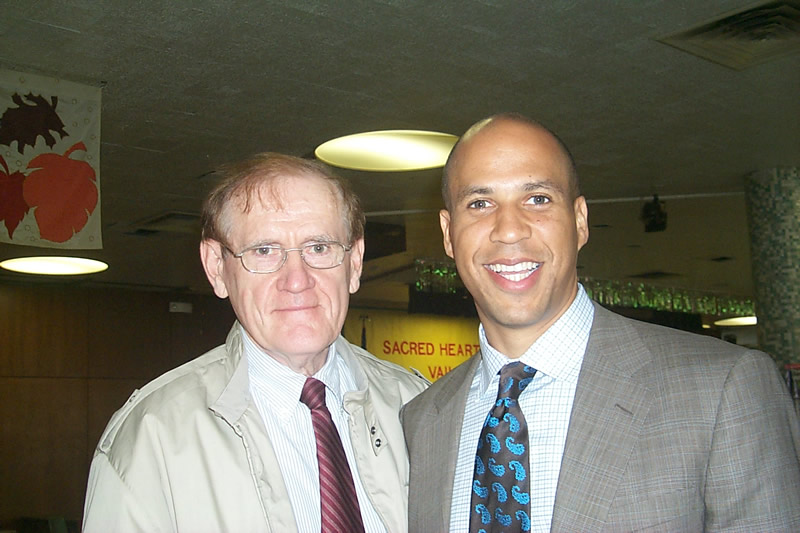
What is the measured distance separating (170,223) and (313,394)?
7.17 meters

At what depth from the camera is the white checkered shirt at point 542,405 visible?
1945 mm

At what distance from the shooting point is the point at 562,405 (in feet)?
6.64

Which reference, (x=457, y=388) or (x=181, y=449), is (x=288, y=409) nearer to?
(x=181, y=449)

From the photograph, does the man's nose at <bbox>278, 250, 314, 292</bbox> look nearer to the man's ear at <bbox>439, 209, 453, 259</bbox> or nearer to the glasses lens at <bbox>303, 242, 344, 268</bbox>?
the glasses lens at <bbox>303, 242, 344, 268</bbox>

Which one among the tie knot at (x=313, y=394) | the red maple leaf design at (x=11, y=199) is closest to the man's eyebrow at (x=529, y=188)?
the tie knot at (x=313, y=394)

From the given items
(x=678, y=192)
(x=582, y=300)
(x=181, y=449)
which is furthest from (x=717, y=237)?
(x=181, y=449)

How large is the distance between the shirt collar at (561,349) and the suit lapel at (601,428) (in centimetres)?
4

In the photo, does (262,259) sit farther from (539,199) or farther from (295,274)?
(539,199)

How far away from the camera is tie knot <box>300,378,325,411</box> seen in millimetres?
2164

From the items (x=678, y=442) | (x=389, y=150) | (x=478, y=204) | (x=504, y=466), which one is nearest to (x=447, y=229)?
(x=478, y=204)

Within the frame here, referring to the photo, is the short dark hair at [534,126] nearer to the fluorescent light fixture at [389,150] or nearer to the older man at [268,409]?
the older man at [268,409]

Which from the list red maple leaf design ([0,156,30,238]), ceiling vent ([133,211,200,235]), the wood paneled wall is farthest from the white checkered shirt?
the wood paneled wall

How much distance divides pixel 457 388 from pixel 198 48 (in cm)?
303

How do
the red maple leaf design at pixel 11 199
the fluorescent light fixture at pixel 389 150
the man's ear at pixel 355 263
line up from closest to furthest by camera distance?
the man's ear at pixel 355 263 → the red maple leaf design at pixel 11 199 → the fluorescent light fixture at pixel 389 150
